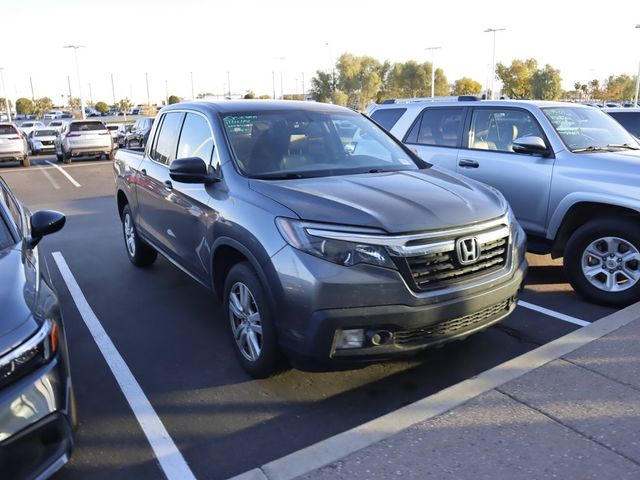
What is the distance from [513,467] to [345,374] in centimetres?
140

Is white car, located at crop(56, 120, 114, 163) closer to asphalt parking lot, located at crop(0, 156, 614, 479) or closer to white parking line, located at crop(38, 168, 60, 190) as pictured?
white parking line, located at crop(38, 168, 60, 190)

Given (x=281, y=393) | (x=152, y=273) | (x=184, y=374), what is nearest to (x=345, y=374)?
(x=281, y=393)

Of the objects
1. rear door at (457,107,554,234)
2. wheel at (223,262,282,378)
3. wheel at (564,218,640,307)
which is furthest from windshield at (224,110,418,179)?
wheel at (564,218,640,307)

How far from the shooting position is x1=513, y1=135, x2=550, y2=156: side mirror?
17.7ft

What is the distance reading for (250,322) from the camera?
11.9 ft

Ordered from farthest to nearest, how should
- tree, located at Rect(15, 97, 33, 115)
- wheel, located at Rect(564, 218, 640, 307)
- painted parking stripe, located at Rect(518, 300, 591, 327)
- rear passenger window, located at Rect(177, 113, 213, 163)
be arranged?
1. tree, located at Rect(15, 97, 33, 115)
2. wheel, located at Rect(564, 218, 640, 307)
3. painted parking stripe, located at Rect(518, 300, 591, 327)
4. rear passenger window, located at Rect(177, 113, 213, 163)

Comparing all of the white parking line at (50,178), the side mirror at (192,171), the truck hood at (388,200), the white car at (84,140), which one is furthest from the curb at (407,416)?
the white car at (84,140)

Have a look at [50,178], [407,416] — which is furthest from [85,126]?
[407,416]

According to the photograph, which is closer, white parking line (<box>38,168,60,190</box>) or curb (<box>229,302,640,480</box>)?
curb (<box>229,302,640,480</box>)

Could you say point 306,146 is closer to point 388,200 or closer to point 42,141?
point 388,200

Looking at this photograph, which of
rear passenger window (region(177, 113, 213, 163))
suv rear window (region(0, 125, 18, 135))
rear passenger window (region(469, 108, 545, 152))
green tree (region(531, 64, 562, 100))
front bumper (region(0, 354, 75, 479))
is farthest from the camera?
green tree (region(531, 64, 562, 100))

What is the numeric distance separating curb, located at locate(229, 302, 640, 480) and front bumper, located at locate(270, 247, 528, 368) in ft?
1.05

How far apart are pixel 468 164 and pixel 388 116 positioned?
1814mm

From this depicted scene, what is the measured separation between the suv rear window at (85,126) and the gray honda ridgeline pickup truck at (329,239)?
61.3 ft
